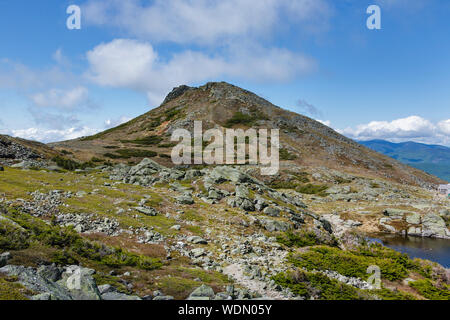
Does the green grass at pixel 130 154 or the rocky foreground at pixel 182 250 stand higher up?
the green grass at pixel 130 154

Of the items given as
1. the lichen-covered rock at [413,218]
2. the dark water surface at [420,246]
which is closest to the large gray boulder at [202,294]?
the dark water surface at [420,246]

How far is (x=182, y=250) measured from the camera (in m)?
17.3

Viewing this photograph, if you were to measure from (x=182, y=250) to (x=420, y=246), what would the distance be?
36104 millimetres

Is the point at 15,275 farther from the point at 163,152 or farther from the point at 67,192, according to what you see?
the point at 163,152

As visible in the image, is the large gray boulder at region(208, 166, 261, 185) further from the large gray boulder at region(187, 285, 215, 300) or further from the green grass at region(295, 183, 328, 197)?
the green grass at region(295, 183, 328, 197)

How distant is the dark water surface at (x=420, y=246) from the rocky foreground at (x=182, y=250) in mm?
10891

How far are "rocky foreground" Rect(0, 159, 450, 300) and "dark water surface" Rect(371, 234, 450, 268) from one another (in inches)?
429

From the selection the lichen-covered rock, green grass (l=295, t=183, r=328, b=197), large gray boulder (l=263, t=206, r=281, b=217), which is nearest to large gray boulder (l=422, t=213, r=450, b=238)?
the lichen-covered rock

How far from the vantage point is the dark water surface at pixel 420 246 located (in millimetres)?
30513

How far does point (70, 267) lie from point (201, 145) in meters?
93.1

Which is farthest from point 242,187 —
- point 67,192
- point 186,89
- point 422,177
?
point 186,89

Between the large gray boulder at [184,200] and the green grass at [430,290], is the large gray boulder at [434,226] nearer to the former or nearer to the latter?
the green grass at [430,290]

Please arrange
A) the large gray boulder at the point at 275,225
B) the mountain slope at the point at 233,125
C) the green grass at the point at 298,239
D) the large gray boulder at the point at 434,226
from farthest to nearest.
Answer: the mountain slope at the point at 233,125, the large gray boulder at the point at 434,226, the large gray boulder at the point at 275,225, the green grass at the point at 298,239

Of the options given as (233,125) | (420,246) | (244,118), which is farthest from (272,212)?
(244,118)
